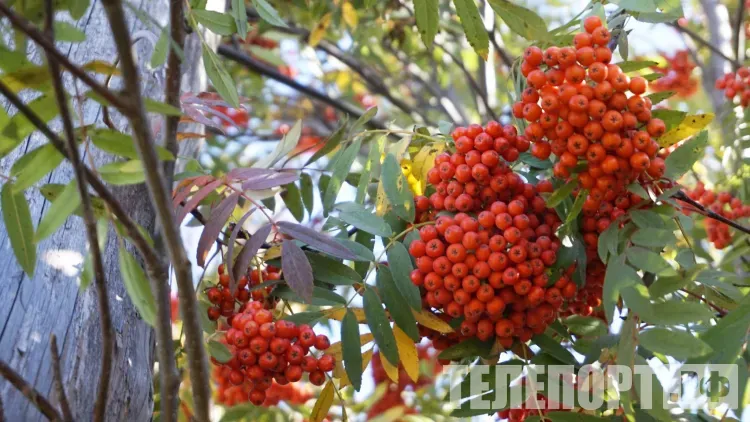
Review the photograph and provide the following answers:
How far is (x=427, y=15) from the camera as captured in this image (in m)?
2.08

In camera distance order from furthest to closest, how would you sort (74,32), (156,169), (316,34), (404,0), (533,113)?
(404,0) < (316,34) < (533,113) < (74,32) < (156,169)

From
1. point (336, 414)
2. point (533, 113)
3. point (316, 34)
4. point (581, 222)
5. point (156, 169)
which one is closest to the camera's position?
point (156, 169)

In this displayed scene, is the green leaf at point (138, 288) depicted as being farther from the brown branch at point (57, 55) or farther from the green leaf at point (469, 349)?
the green leaf at point (469, 349)

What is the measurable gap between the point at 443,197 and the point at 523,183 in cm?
18

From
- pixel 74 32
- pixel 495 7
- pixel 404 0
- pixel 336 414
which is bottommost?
pixel 336 414

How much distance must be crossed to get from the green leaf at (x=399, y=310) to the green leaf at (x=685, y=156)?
0.63 meters

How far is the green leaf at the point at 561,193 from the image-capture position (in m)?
1.76

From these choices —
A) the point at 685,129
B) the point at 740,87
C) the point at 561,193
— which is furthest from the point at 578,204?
the point at 740,87

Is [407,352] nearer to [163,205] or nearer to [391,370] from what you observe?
[391,370]

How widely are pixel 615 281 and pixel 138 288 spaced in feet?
3.01

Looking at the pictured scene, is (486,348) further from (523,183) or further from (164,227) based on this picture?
(164,227)

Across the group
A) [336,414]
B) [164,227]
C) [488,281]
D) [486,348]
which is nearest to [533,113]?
[488,281]

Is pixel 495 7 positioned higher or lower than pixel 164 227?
higher

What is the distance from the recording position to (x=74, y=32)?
1.34m
